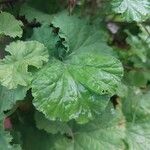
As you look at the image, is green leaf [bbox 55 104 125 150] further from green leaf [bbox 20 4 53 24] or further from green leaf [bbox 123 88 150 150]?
green leaf [bbox 20 4 53 24]

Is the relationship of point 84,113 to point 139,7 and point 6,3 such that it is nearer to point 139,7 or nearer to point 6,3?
point 139,7

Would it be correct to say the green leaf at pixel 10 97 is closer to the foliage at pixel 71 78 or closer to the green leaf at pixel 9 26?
the foliage at pixel 71 78

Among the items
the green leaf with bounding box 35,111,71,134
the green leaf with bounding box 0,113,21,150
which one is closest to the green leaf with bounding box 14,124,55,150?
the green leaf with bounding box 35,111,71,134

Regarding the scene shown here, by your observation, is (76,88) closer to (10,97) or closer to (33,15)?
(10,97)

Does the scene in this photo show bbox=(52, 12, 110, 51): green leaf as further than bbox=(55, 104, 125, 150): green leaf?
No

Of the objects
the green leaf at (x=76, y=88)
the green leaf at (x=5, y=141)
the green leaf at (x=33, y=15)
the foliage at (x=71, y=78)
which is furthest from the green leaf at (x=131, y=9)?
the green leaf at (x=5, y=141)

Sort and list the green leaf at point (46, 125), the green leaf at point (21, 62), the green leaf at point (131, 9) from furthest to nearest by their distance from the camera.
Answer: the green leaf at point (46, 125) → the green leaf at point (131, 9) → the green leaf at point (21, 62)

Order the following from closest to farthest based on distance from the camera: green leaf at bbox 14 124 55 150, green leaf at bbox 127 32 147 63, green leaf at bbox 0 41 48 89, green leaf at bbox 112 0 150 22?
green leaf at bbox 0 41 48 89 → green leaf at bbox 112 0 150 22 → green leaf at bbox 14 124 55 150 → green leaf at bbox 127 32 147 63
